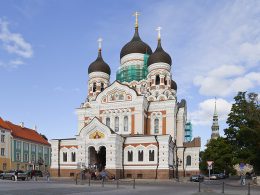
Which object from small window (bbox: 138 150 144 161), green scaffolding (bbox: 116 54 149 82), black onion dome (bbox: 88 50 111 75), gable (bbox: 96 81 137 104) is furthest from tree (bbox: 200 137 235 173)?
black onion dome (bbox: 88 50 111 75)

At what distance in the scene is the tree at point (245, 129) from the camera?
4158 cm

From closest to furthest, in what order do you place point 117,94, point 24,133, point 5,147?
point 117,94
point 5,147
point 24,133

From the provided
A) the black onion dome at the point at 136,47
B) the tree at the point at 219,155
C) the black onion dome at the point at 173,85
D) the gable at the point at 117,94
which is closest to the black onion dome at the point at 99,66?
the black onion dome at the point at 136,47

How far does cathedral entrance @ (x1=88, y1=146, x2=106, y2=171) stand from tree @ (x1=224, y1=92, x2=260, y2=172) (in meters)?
18.6

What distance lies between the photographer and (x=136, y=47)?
222 ft

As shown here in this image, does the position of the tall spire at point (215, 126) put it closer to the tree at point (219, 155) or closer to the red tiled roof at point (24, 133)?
the tree at point (219, 155)

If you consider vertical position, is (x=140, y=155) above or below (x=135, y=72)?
below

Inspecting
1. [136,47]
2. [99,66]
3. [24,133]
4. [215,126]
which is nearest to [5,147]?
[24,133]

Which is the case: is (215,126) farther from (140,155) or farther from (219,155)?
(140,155)

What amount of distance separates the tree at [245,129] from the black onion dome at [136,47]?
25241mm

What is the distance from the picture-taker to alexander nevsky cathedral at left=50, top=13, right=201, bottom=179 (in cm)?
5013

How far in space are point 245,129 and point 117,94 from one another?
76.8ft

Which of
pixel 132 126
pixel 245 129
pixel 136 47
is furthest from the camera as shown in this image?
pixel 136 47

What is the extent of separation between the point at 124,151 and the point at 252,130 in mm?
18732
